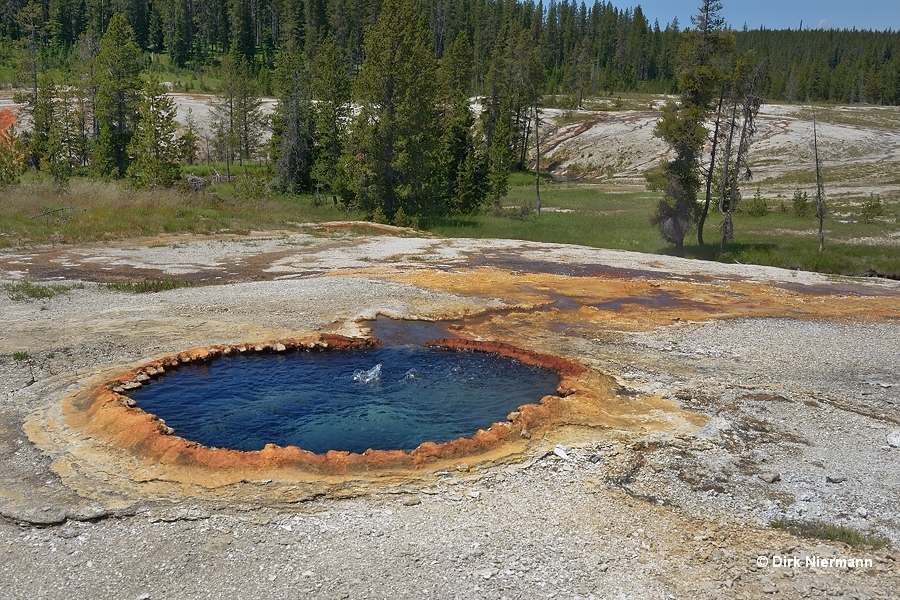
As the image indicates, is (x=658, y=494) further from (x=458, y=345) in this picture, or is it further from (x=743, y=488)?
(x=458, y=345)

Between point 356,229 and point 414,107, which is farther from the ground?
point 414,107

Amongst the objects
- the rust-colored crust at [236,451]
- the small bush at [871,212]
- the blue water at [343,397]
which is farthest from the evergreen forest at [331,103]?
the rust-colored crust at [236,451]

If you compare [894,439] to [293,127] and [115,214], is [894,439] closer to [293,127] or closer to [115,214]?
[115,214]

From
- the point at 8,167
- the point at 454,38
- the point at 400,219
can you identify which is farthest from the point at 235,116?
the point at 454,38

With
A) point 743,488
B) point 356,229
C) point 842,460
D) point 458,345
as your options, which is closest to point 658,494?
point 743,488

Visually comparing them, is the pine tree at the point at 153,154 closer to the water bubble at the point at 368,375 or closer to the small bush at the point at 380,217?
the small bush at the point at 380,217
